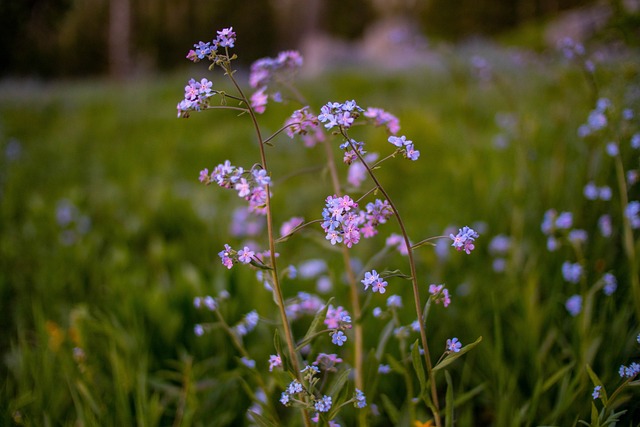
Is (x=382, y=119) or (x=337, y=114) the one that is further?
(x=382, y=119)

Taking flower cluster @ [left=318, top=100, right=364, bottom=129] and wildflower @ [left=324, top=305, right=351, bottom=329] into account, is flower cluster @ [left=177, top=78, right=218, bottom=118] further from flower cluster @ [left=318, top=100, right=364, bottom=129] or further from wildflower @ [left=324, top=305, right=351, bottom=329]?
wildflower @ [left=324, top=305, right=351, bottom=329]

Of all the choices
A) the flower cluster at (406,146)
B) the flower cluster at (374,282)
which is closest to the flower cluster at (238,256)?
the flower cluster at (374,282)

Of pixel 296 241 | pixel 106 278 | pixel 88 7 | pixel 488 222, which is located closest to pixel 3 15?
pixel 106 278

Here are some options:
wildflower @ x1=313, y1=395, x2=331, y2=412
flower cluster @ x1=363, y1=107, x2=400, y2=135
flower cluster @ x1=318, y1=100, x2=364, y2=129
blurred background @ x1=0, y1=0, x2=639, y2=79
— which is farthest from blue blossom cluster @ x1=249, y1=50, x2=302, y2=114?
blurred background @ x1=0, y1=0, x2=639, y2=79

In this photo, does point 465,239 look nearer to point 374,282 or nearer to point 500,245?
point 374,282

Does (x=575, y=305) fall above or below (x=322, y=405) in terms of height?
below

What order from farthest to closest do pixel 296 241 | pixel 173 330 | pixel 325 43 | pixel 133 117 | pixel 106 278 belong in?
pixel 325 43, pixel 133 117, pixel 296 241, pixel 106 278, pixel 173 330

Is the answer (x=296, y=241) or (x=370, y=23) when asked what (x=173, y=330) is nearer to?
(x=296, y=241)

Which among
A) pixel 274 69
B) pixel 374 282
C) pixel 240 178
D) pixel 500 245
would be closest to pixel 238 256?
pixel 240 178
